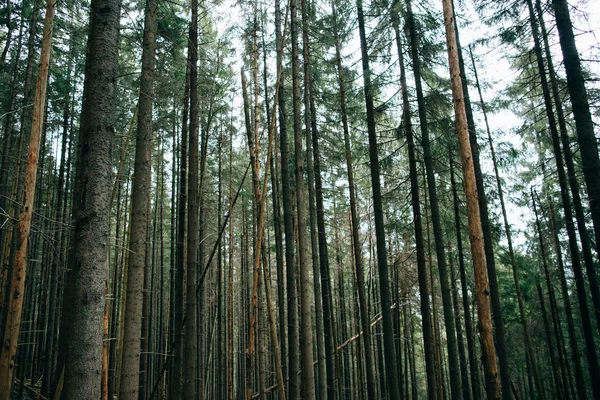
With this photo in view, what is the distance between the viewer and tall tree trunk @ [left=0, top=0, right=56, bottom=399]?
15.6 feet

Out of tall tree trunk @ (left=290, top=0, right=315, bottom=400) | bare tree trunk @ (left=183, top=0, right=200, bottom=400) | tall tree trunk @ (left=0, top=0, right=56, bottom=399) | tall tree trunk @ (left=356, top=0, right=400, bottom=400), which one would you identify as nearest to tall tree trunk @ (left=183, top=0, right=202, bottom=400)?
bare tree trunk @ (left=183, top=0, right=200, bottom=400)

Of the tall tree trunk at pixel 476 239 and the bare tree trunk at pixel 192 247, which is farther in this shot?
the bare tree trunk at pixel 192 247

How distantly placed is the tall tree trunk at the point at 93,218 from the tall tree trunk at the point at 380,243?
678 centimetres

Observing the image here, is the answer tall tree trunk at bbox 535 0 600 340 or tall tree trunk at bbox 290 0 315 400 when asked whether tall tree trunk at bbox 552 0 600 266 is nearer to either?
tall tree trunk at bbox 535 0 600 340

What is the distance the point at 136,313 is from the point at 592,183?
8558mm

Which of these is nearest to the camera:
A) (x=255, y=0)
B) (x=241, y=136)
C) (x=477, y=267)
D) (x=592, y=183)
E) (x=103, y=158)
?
(x=103, y=158)

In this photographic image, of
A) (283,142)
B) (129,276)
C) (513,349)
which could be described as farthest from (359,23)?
(513,349)

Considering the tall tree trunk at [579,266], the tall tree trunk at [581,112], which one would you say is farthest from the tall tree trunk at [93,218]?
the tall tree trunk at [579,266]

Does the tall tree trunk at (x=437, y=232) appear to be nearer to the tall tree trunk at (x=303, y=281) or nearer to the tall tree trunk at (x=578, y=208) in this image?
the tall tree trunk at (x=578, y=208)

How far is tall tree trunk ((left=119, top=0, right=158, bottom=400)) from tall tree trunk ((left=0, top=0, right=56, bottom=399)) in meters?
1.24

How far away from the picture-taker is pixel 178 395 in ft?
23.5

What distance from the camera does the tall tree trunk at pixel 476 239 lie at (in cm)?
536

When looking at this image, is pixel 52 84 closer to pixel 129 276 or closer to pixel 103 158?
pixel 129 276

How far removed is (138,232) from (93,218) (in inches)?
117
